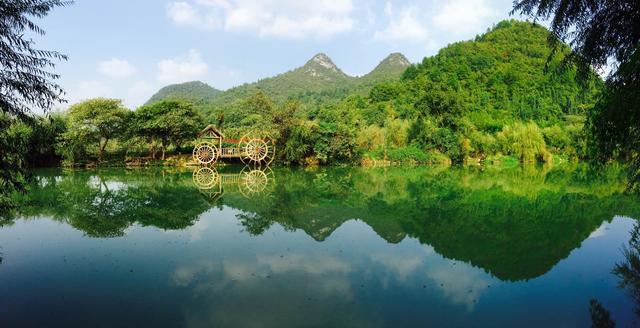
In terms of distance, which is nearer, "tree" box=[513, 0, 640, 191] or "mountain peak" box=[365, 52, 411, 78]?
"tree" box=[513, 0, 640, 191]

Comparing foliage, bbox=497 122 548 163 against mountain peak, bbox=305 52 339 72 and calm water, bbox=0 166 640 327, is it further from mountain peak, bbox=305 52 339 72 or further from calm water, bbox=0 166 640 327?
mountain peak, bbox=305 52 339 72

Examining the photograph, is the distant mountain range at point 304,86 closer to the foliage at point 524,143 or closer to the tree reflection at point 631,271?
the foliage at point 524,143

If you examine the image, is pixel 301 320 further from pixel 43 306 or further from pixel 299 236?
pixel 299 236

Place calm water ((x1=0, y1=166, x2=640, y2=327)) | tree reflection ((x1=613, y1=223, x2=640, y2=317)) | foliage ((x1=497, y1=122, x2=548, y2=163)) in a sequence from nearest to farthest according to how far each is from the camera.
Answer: calm water ((x1=0, y1=166, x2=640, y2=327)) → tree reflection ((x1=613, y1=223, x2=640, y2=317)) → foliage ((x1=497, y1=122, x2=548, y2=163))

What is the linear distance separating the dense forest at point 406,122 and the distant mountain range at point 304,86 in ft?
60.3

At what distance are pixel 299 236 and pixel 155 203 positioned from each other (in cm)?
539

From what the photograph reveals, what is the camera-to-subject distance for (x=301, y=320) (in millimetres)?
3943

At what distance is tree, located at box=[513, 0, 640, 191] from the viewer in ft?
15.1

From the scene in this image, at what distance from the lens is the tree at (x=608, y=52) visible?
182 inches

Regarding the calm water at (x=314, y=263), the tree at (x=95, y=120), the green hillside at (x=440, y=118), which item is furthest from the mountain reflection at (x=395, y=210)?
the tree at (x=95, y=120)

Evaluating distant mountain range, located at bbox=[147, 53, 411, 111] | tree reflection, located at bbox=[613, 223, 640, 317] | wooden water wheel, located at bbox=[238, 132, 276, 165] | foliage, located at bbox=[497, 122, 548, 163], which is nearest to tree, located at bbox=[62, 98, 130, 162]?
wooden water wheel, located at bbox=[238, 132, 276, 165]

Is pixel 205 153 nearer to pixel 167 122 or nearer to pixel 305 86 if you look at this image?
pixel 167 122

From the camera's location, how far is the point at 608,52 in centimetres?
538

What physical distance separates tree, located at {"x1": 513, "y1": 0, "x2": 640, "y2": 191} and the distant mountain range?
63.6 metres
